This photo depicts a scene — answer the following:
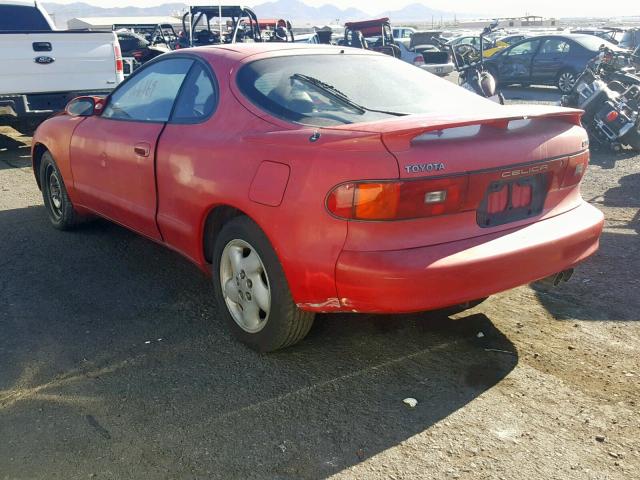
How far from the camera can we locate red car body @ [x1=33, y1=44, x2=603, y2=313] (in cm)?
301

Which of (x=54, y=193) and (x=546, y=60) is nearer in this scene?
(x=54, y=193)

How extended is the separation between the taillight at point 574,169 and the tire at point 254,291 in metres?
1.49

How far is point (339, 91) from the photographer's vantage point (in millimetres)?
3791

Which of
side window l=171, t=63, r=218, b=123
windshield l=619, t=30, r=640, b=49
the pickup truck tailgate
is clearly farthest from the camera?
windshield l=619, t=30, r=640, b=49

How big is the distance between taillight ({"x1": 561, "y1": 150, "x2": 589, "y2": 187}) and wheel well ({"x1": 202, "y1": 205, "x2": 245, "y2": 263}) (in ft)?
5.66

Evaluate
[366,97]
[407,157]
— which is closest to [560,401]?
[407,157]

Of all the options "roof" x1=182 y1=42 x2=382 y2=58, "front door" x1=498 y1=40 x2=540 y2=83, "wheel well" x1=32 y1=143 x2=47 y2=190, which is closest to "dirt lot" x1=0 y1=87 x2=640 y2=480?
"roof" x1=182 y1=42 x2=382 y2=58

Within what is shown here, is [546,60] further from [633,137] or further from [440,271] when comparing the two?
[440,271]

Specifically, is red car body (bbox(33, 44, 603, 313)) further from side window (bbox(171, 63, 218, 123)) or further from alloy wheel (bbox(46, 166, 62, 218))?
alloy wheel (bbox(46, 166, 62, 218))

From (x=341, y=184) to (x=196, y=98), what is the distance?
1.52 metres

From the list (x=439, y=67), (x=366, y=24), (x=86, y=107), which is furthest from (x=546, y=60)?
(x=86, y=107)

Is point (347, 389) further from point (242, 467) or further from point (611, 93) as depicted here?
point (611, 93)

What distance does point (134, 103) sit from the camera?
15.6 feet

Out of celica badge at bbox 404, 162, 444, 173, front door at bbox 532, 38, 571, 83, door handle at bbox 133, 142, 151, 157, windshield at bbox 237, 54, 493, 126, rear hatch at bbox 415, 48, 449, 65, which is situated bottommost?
rear hatch at bbox 415, 48, 449, 65
